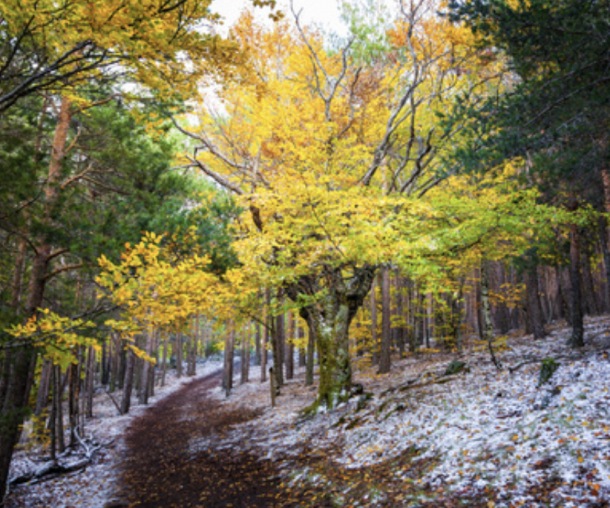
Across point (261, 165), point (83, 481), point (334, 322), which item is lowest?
point (83, 481)

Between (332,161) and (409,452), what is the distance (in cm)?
800

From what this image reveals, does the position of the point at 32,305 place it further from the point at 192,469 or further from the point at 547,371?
the point at 547,371

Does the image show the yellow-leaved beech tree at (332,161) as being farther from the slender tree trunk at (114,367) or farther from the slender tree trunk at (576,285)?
the slender tree trunk at (114,367)

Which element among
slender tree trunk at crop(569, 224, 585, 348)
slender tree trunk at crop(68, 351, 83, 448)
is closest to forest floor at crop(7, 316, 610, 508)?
slender tree trunk at crop(569, 224, 585, 348)

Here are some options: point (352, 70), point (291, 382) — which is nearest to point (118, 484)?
point (291, 382)

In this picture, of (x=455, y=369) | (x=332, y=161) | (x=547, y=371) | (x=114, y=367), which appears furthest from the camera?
(x=114, y=367)

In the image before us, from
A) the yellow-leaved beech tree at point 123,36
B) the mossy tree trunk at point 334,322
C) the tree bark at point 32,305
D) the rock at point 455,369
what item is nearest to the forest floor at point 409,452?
the rock at point 455,369

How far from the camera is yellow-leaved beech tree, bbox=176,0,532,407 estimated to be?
8.26 m

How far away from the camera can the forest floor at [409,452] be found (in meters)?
4.48

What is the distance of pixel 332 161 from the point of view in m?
11.1

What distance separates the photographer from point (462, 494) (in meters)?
4.45

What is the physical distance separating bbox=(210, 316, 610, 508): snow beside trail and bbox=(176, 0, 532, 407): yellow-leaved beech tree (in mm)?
1737

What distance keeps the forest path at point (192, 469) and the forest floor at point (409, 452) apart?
0.04 meters

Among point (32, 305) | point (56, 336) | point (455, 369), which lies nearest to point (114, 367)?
point (32, 305)
